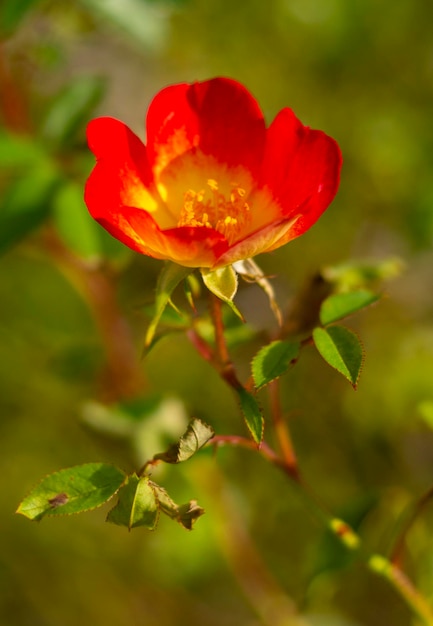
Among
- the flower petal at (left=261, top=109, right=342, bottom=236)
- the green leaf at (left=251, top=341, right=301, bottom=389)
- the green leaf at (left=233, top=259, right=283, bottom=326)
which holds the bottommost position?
the green leaf at (left=251, top=341, right=301, bottom=389)

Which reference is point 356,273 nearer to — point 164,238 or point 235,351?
point 164,238

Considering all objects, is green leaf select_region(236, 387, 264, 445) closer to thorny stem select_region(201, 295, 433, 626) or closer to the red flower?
thorny stem select_region(201, 295, 433, 626)

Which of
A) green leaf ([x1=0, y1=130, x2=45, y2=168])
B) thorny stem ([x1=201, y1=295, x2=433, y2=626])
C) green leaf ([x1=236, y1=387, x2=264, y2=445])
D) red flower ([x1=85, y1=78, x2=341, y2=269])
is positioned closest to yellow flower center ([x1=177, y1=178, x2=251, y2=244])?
red flower ([x1=85, y1=78, x2=341, y2=269])

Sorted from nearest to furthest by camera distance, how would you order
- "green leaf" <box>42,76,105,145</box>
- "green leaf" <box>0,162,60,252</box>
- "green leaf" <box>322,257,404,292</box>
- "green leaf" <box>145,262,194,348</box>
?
"green leaf" <box>145,262,194,348</box>, "green leaf" <box>322,257,404,292</box>, "green leaf" <box>0,162,60,252</box>, "green leaf" <box>42,76,105,145</box>

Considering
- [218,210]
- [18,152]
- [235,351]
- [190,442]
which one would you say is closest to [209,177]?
[218,210]

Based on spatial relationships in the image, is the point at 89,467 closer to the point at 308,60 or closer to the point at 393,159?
the point at 393,159

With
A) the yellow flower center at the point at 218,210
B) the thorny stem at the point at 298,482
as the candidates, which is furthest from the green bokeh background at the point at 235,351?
the yellow flower center at the point at 218,210
